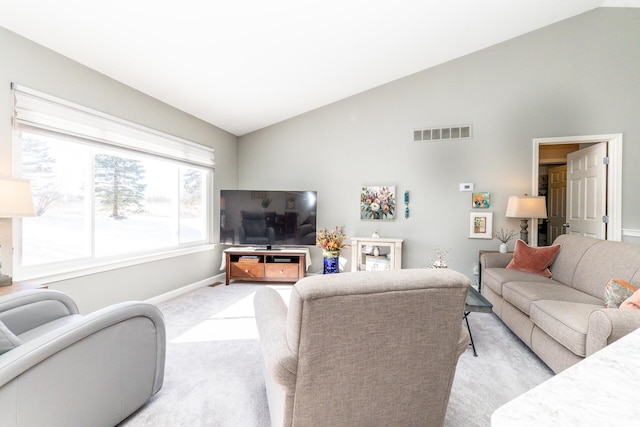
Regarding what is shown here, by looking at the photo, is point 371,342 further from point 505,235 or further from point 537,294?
point 505,235

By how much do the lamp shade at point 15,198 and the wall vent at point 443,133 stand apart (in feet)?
13.5

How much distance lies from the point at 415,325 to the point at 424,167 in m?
3.40

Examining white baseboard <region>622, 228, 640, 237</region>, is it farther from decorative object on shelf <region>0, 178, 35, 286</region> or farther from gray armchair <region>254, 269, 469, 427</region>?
decorative object on shelf <region>0, 178, 35, 286</region>

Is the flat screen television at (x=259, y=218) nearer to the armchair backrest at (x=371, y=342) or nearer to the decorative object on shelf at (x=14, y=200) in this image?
the decorative object on shelf at (x=14, y=200)

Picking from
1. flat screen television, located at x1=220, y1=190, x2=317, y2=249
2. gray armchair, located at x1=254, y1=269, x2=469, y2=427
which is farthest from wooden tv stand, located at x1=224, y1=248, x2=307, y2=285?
gray armchair, located at x1=254, y1=269, x2=469, y2=427

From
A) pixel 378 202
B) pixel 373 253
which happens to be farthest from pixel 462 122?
pixel 373 253

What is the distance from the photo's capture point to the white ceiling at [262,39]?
205 centimetres

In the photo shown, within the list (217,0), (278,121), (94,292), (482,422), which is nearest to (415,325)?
(482,422)

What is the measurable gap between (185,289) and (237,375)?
213 cm

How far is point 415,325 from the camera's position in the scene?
1.05m

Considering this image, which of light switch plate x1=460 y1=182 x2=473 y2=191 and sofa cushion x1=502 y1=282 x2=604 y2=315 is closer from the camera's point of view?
sofa cushion x1=502 y1=282 x2=604 y2=315

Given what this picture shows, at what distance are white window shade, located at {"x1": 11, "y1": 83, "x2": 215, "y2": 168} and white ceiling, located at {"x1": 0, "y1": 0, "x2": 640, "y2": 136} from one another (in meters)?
0.42

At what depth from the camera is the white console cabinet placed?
3980 millimetres

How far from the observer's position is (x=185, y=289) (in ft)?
12.0
